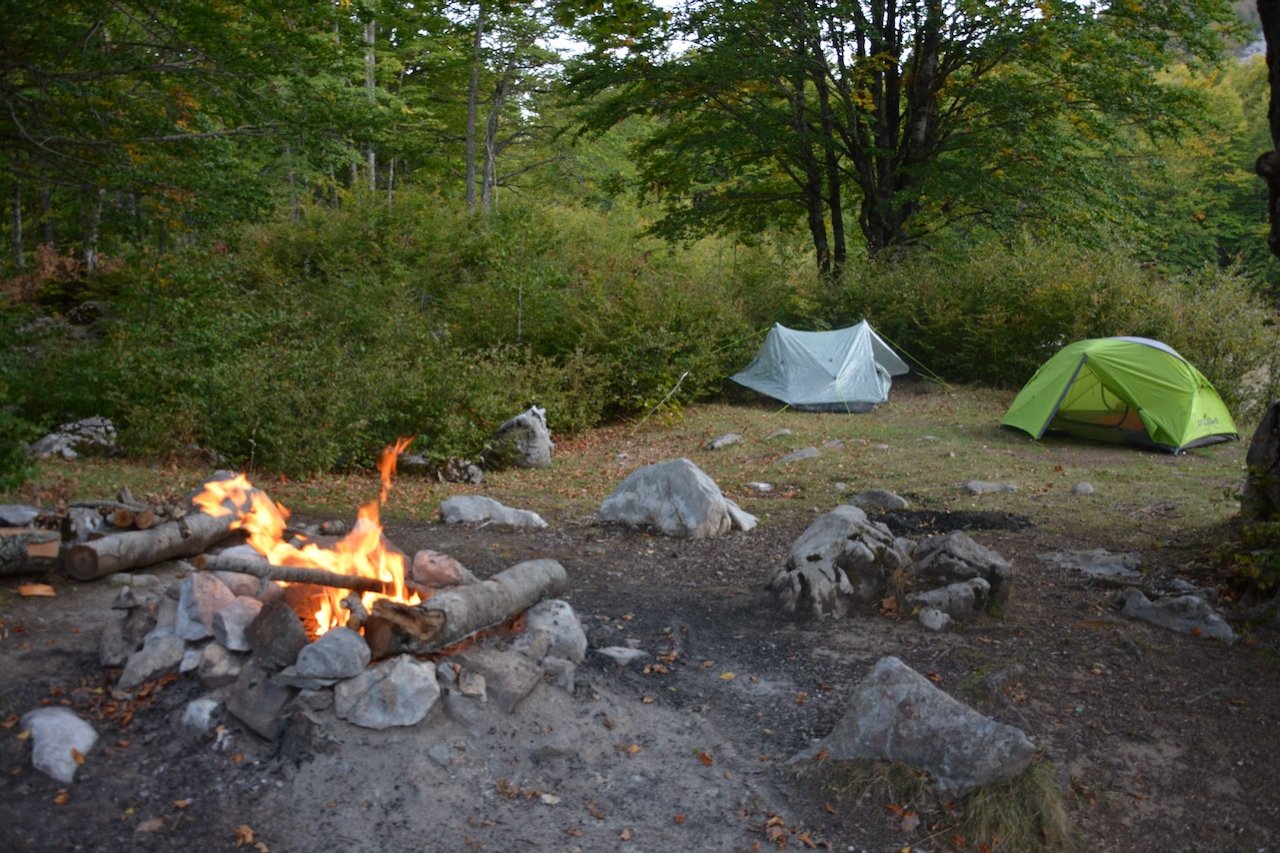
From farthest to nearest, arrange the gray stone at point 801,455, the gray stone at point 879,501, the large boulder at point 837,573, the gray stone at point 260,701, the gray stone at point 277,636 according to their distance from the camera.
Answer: the gray stone at point 801,455
the gray stone at point 879,501
the large boulder at point 837,573
the gray stone at point 277,636
the gray stone at point 260,701

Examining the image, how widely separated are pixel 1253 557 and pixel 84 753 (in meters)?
5.52

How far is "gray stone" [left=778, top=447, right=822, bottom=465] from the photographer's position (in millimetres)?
11453

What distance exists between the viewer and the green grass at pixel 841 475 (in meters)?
8.16

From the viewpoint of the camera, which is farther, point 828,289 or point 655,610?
point 828,289

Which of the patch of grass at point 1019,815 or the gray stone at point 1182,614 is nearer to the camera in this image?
the patch of grass at point 1019,815

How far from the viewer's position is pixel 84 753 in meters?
3.81

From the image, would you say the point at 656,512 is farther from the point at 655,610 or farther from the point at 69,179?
the point at 69,179

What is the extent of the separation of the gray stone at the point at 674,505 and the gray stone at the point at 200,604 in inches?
146

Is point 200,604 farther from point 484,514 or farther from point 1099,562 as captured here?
point 1099,562

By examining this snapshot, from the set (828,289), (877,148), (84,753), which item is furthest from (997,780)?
(877,148)

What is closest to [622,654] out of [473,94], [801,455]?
[801,455]

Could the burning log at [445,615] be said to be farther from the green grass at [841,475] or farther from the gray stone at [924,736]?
the green grass at [841,475]

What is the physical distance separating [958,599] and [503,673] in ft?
8.68

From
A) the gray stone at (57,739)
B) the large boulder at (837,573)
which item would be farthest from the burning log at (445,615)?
the large boulder at (837,573)
